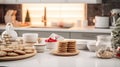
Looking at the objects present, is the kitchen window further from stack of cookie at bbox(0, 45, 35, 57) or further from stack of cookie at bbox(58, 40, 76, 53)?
stack of cookie at bbox(0, 45, 35, 57)

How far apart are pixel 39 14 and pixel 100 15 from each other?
1219 mm

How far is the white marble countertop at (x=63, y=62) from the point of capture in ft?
6.38

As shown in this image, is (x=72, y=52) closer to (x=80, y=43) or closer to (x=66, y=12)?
(x=80, y=43)

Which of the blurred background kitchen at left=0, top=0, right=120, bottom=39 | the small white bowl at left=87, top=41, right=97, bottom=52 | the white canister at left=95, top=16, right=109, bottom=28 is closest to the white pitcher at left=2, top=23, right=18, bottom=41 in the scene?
the small white bowl at left=87, top=41, right=97, bottom=52

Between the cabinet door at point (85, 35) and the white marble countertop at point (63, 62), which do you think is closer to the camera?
the white marble countertop at point (63, 62)

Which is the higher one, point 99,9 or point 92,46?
point 99,9

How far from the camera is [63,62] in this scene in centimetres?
203

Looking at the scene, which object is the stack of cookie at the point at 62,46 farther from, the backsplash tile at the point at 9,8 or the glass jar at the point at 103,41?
the backsplash tile at the point at 9,8

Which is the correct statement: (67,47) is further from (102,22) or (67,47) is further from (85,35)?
(102,22)

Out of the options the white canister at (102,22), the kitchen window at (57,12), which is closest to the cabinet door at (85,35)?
the white canister at (102,22)

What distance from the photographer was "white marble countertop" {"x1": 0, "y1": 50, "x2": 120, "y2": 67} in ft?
6.38

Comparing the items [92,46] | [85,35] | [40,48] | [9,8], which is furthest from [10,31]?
[9,8]

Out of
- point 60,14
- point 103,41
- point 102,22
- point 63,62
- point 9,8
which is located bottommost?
point 63,62

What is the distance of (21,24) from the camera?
499 cm
